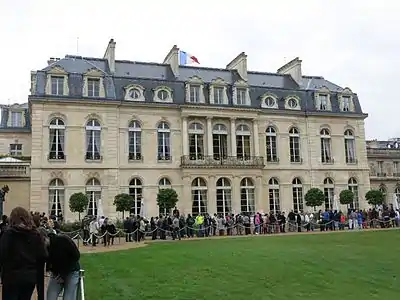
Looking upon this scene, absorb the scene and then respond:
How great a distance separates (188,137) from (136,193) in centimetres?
592

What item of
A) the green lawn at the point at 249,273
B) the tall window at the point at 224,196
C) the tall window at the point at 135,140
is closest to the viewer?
the green lawn at the point at 249,273

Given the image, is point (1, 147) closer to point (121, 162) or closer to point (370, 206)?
point (121, 162)

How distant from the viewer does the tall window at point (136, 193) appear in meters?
36.3

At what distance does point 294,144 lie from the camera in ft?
138

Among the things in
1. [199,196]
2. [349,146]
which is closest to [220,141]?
[199,196]

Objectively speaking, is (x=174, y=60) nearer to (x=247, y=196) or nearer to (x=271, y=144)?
(x=271, y=144)

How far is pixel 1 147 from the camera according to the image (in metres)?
45.2

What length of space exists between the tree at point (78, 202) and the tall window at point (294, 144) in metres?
18.1

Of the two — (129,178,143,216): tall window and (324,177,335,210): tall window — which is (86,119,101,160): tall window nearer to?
(129,178,143,216): tall window

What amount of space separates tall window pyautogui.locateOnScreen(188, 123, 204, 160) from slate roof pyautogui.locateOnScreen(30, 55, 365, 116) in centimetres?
218

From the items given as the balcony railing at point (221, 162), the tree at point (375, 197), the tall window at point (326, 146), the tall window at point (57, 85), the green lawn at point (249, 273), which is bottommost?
the green lawn at point (249, 273)

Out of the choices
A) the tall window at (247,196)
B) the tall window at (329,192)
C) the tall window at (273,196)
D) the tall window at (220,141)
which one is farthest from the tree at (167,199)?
the tall window at (329,192)

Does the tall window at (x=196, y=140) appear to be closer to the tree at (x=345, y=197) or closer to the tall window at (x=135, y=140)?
the tall window at (x=135, y=140)

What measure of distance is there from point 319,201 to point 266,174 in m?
4.91
